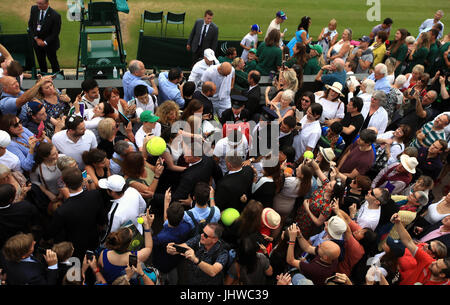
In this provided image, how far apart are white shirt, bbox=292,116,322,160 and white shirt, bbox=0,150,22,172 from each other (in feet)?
12.6

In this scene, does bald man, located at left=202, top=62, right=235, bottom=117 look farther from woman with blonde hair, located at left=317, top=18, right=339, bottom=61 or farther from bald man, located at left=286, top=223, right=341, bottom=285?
woman with blonde hair, located at left=317, top=18, right=339, bottom=61

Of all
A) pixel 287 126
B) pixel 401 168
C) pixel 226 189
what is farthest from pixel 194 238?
pixel 401 168

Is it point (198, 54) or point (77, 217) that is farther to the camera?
point (198, 54)

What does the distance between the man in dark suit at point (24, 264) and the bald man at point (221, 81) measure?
400cm

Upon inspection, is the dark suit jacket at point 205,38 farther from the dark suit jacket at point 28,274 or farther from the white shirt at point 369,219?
the dark suit jacket at point 28,274

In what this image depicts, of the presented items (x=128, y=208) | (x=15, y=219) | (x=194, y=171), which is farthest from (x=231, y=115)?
(x=15, y=219)

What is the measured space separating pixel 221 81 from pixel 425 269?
13.7 ft

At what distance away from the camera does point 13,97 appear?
5082 mm

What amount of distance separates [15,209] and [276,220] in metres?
2.72

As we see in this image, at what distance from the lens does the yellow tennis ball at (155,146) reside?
14.7 feet

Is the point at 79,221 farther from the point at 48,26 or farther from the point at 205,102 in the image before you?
the point at 48,26

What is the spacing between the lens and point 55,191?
14.0 feet

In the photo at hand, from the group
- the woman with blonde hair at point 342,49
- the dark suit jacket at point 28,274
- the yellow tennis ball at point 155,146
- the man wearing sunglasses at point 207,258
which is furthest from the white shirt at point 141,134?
the woman with blonde hair at point 342,49

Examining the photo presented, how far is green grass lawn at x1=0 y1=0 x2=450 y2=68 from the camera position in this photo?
34.6ft
